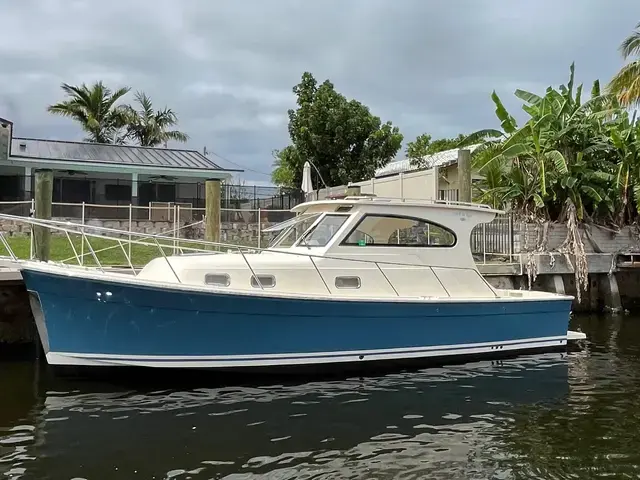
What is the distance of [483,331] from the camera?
963 cm

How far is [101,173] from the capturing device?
25.4m

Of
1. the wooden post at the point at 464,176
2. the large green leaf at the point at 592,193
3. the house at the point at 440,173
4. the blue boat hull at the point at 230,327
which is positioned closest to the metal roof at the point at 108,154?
the house at the point at 440,173

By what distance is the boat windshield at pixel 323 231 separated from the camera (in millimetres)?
9281

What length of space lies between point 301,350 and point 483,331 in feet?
9.78

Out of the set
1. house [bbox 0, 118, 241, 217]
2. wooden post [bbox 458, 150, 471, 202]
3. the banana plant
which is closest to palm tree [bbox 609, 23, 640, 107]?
the banana plant

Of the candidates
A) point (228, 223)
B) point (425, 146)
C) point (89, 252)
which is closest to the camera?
point (89, 252)

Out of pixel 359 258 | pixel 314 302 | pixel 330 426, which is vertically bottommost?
pixel 330 426

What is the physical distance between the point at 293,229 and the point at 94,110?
29278mm

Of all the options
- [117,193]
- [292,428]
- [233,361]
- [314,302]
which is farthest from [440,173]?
[292,428]

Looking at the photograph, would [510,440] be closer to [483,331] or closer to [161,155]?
[483,331]

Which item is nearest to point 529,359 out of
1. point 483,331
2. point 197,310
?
point 483,331

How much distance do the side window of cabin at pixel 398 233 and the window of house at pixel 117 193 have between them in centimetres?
1811

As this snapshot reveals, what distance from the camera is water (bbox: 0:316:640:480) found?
5809 millimetres

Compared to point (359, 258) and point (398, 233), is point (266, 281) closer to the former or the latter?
point (359, 258)
